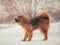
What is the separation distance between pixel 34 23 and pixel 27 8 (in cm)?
18

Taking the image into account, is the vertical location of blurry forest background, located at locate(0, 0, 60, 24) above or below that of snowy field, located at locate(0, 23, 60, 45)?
above

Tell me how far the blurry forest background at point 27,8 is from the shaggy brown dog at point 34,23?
4 cm

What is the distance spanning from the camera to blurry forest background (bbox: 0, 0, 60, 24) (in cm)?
177

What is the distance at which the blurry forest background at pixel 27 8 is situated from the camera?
1.77 metres

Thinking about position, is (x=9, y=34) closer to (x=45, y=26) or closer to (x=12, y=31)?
(x=12, y=31)

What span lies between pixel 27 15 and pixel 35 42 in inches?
11.8

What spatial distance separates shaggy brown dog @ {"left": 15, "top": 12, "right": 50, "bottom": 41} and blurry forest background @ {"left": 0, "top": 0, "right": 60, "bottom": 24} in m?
0.04

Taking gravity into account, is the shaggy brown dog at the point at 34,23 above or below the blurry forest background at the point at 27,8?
below

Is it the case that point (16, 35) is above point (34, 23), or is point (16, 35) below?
below

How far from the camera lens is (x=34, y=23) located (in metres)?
1.80

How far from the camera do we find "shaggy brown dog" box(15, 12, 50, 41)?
69.9 inches

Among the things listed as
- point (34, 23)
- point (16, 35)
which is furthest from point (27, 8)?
point (16, 35)

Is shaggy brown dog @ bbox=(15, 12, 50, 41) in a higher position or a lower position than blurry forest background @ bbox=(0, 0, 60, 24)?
lower

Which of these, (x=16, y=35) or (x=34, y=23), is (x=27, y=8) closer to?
(x=34, y=23)
